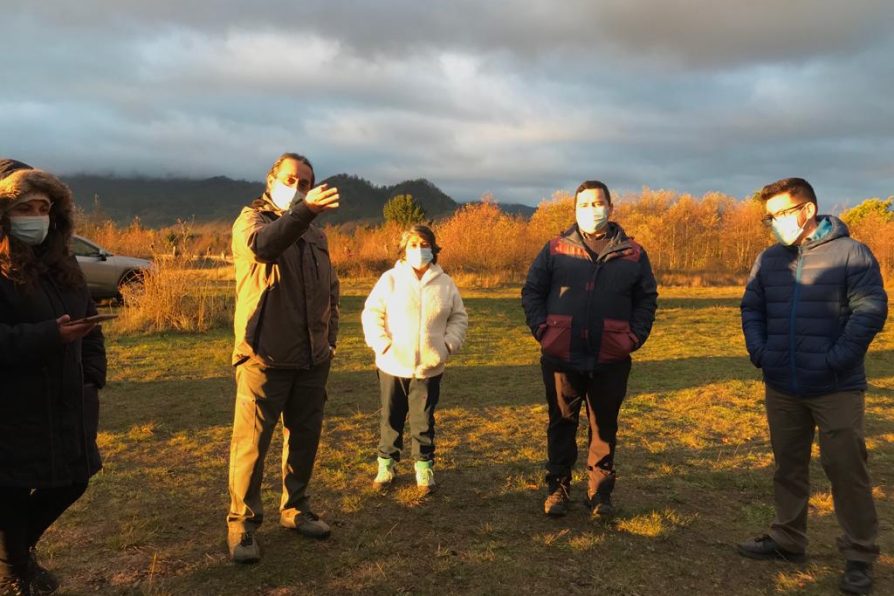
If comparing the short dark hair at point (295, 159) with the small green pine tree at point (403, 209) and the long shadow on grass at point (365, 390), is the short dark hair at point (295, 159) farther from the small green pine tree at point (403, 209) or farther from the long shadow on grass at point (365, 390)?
the small green pine tree at point (403, 209)

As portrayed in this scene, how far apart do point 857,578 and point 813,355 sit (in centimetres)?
117

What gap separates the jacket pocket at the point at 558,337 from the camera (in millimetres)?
3740

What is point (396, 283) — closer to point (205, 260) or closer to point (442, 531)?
point (442, 531)

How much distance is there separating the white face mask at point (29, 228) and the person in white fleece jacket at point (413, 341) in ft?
6.94

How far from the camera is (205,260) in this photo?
12.2m

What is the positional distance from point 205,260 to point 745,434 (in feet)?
34.1

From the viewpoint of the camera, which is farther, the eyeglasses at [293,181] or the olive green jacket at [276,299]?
the eyeglasses at [293,181]

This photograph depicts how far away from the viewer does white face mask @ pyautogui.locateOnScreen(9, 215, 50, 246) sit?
8.15ft

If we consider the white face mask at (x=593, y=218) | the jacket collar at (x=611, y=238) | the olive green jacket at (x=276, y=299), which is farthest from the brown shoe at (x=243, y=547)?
the white face mask at (x=593, y=218)

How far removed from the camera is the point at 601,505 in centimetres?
385

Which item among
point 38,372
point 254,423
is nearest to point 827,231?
point 254,423

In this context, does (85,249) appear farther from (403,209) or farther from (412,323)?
(403,209)

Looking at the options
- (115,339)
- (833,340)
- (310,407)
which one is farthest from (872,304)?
(115,339)

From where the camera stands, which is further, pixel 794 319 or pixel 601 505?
pixel 601 505
